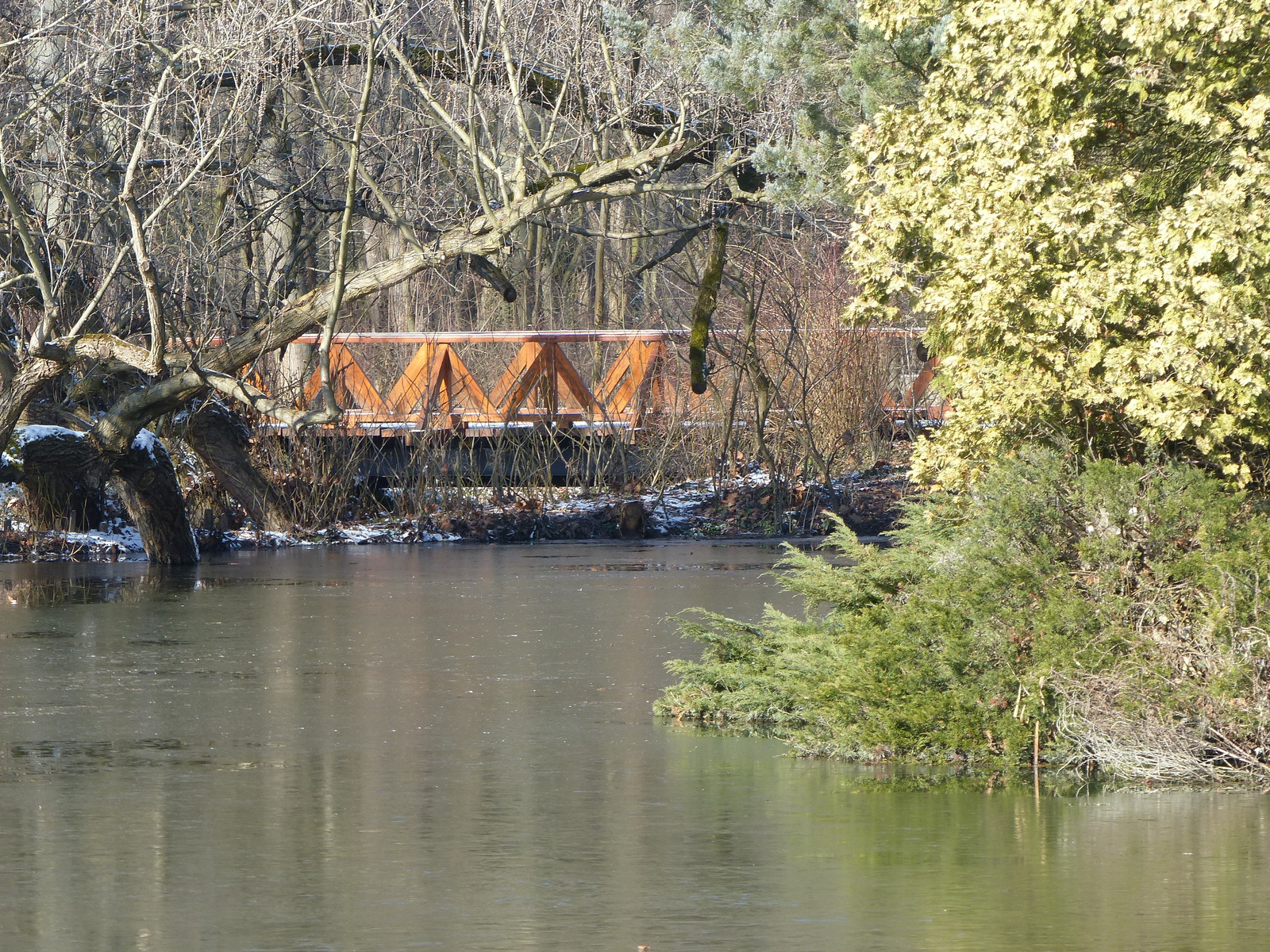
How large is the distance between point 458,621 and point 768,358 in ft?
36.7

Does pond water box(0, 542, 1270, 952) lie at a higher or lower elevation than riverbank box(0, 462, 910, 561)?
lower

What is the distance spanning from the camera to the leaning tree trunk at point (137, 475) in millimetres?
19156

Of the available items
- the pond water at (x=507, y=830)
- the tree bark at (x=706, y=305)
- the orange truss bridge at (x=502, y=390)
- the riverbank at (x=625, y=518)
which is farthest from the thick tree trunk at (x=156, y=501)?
the pond water at (x=507, y=830)

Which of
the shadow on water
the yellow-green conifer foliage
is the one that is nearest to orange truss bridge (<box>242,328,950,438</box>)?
the shadow on water

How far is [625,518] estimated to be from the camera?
22844 millimetres

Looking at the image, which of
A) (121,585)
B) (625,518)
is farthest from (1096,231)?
(625,518)

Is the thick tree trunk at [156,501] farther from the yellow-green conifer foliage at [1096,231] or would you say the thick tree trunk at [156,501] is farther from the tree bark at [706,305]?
the yellow-green conifer foliage at [1096,231]

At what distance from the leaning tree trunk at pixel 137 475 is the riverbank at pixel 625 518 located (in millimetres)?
1484

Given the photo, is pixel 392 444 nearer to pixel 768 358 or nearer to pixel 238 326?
pixel 238 326

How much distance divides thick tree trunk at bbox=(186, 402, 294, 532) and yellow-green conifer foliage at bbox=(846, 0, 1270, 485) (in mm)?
12751

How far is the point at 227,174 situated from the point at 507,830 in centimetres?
1362

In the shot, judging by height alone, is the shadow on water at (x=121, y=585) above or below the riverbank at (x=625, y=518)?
below

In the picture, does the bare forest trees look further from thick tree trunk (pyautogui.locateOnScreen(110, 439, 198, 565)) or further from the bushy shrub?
the bushy shrub

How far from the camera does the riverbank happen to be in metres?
22.2
